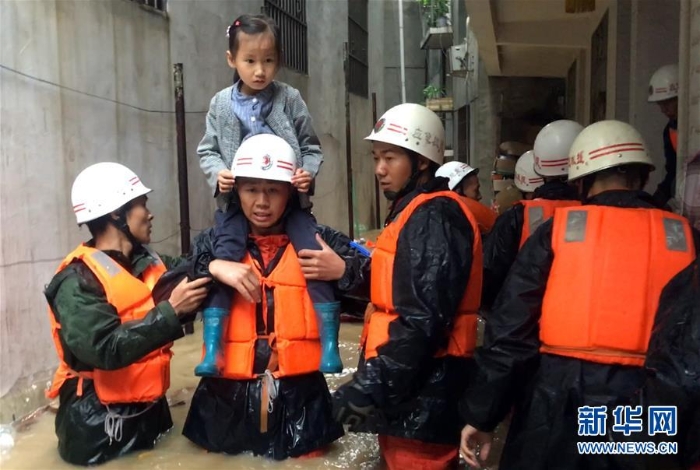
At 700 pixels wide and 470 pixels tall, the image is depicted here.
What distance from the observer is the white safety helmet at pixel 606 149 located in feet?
8.55

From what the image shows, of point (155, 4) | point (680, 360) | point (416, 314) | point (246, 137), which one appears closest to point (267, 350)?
point (416, 314)

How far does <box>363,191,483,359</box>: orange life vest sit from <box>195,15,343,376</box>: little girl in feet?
1.66

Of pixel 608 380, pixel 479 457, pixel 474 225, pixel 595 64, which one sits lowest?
pixel 479 457

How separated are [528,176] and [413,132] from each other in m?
2.54

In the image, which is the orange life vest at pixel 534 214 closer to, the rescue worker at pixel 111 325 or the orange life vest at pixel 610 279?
the orange life vest at pixel 610 279

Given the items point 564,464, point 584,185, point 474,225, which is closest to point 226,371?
point 474,225

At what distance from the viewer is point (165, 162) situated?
6.44 meters

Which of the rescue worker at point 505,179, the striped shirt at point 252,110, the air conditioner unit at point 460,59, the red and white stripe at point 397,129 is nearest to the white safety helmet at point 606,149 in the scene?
the red and white stripe at point 397,129

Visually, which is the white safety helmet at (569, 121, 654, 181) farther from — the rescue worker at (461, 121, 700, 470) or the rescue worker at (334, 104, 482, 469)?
the rescue worker at (334, 104, 482, 469)

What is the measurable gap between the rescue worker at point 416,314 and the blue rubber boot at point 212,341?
0.73 m

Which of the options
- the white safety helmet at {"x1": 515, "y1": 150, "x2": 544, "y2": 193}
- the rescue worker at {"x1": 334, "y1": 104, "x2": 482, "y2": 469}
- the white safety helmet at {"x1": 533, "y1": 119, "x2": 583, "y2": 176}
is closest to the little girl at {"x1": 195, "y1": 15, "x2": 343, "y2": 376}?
the rescue worker at {"x1": 334, "y1": 104, "x2": 482, "y2": 469}

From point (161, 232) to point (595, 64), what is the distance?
5278 mm

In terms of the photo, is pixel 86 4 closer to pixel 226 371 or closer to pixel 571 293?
pixel 226 371

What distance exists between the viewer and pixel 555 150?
4020 mm
